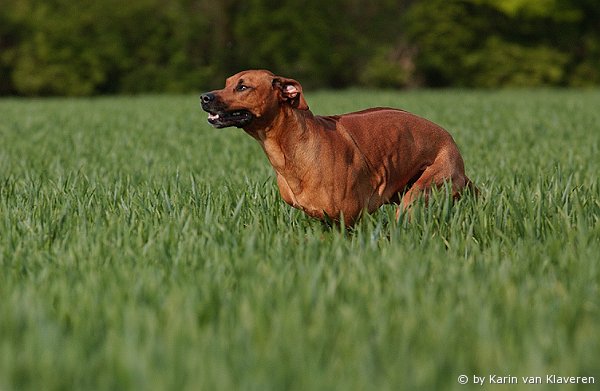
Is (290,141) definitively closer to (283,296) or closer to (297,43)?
(283,296)

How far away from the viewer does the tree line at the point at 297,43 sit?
29250 millimetres

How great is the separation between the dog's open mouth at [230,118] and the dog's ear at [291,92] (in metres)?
0.20

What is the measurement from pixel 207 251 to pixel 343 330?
3.41ft

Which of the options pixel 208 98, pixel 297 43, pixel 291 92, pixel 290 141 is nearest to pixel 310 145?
pixel 290 141

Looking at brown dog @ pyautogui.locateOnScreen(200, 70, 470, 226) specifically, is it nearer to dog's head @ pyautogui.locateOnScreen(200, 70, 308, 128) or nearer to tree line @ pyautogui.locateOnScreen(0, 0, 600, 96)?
dog's head @ pyautogui.locateOnScreen(200, 70, 308, 128)

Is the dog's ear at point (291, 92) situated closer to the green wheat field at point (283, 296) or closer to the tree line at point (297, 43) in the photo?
the green wheat field at point (283, 296)

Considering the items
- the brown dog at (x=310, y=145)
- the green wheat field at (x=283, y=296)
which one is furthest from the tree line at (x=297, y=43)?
the brown dog at (x=310, y=145)

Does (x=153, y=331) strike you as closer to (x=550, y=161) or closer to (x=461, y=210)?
(x=461, y=210)

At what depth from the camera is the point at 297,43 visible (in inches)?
1227

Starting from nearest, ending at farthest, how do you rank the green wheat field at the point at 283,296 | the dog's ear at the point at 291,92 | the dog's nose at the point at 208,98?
the green wheat field at the point at 283,296
the dog's nose at the point at 208,98
the dog's ear at the point at 291,92

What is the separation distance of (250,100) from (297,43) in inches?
1099

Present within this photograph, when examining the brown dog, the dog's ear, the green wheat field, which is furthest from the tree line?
the dog's ear

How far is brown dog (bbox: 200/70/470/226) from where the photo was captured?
378cm

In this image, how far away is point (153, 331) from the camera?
224 centimetres
